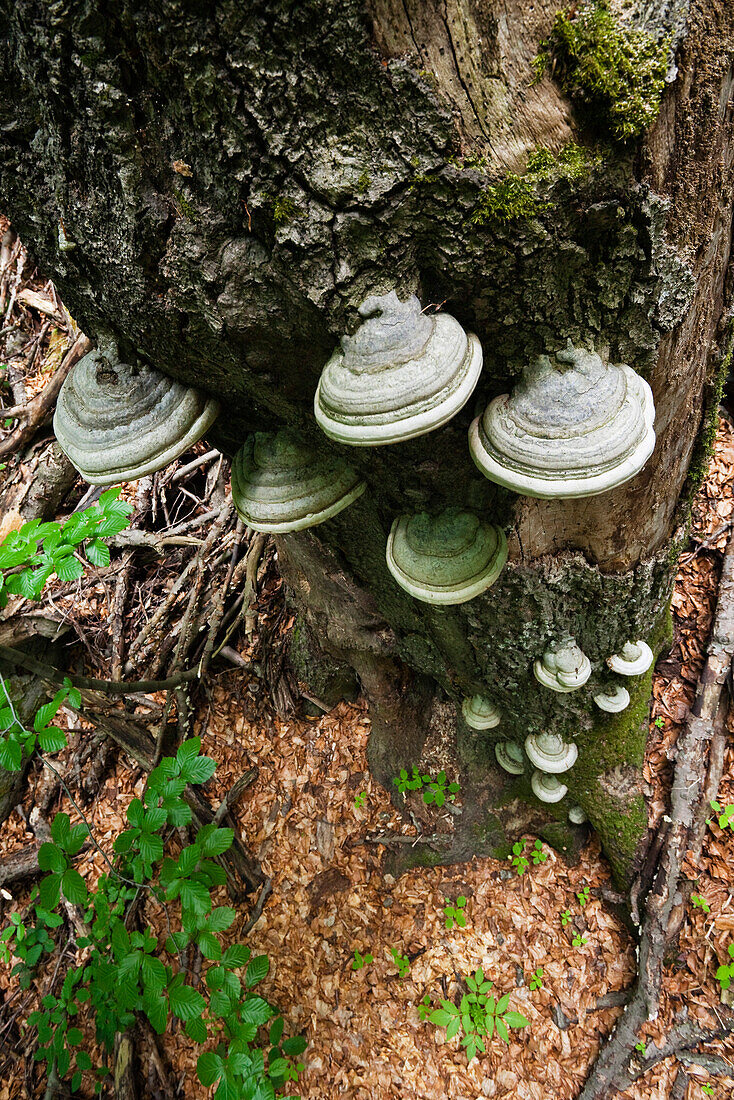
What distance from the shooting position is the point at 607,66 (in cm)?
138

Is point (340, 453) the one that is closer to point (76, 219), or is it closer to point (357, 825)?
point (76, 219)

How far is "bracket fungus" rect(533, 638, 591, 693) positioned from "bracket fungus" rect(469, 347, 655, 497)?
150 cm

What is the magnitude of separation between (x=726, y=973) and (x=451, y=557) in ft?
11.8

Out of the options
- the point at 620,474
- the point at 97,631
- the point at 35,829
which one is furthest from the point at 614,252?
the point at 35,829

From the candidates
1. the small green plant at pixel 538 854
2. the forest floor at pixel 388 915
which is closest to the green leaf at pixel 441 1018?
the forest floor at pixel 388 915

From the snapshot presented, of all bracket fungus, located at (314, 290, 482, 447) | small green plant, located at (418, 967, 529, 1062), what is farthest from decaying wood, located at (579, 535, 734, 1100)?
bracket fungus, located at (314, 290, 482, 447)

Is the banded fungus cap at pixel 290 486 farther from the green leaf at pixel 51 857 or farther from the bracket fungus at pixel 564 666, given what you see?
the green leaf at pixel 51 857

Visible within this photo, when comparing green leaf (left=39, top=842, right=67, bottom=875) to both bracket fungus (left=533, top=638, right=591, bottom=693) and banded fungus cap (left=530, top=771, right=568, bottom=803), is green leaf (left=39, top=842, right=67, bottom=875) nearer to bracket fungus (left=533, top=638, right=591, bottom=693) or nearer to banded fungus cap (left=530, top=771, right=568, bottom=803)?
bracket fungus (left=533, top=638, right=591, bottom=693)

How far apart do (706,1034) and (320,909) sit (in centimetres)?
274

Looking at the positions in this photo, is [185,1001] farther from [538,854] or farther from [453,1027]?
[538,854]

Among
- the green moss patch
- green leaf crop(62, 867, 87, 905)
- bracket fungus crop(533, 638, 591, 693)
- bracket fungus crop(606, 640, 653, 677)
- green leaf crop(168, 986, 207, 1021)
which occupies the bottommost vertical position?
bracket fungus crop(606, 640, 653, 677)

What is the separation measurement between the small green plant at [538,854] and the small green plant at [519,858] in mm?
71

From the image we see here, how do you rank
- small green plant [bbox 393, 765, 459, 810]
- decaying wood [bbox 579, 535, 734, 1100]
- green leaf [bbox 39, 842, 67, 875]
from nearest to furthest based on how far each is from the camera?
green leaf [bbox 39, 842, 67, 875] → decaying wood [bbox 579, 535, 734, 1100] → small green plant [bbox 393, 765, 459, 810]

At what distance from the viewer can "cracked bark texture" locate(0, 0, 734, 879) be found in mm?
1324
